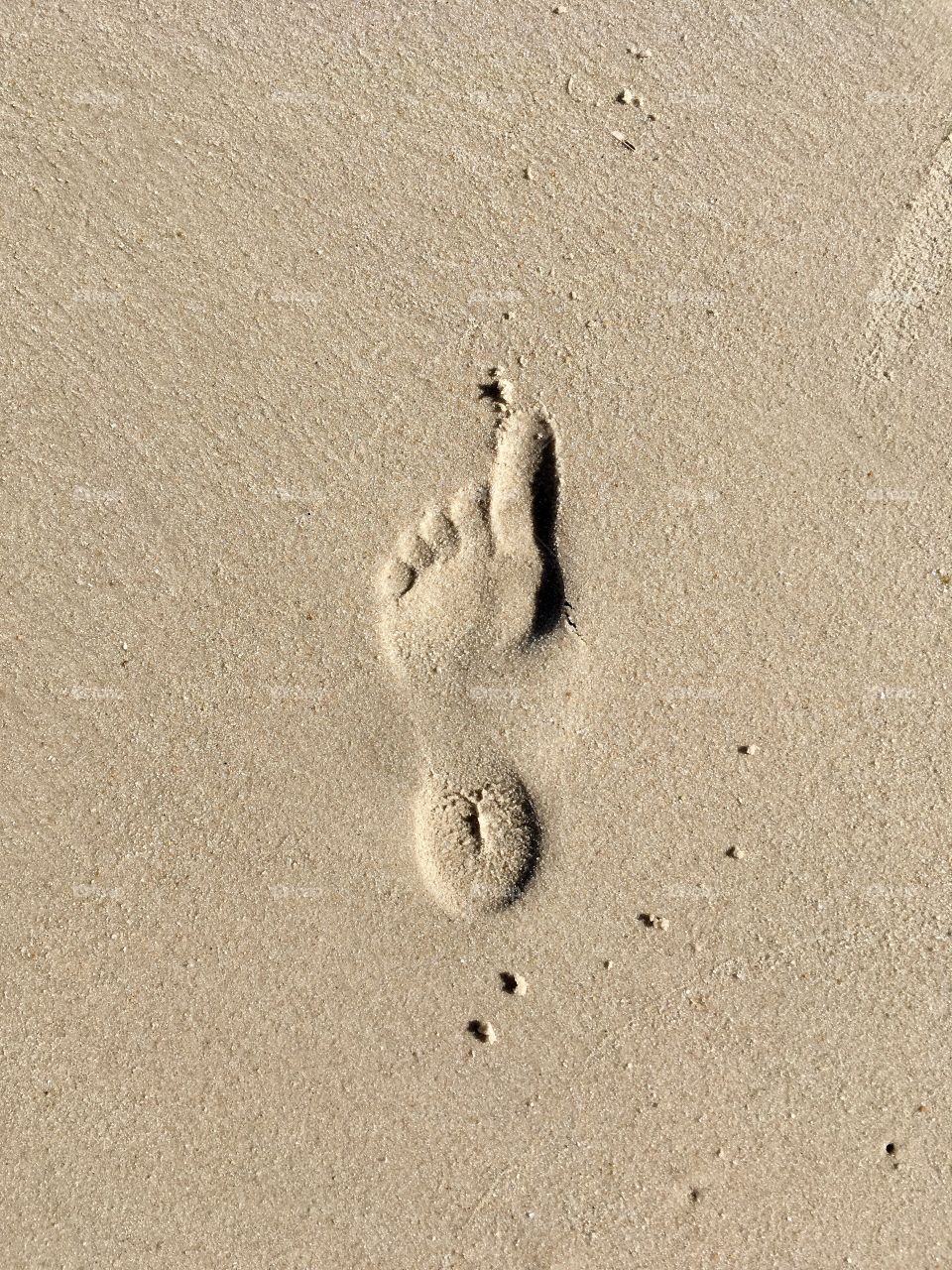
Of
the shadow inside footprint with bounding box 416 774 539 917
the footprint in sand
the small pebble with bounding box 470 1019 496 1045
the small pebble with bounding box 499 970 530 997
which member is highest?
the footprint in sand

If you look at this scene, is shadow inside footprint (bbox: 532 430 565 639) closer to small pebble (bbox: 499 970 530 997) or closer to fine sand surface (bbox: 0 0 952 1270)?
fine sand surface (bbox: 0 0 952 1270)

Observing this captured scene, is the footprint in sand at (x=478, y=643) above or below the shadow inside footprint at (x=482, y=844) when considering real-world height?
above

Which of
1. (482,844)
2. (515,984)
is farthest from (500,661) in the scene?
(515,984)

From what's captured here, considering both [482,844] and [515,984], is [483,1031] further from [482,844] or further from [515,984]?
[482,844]

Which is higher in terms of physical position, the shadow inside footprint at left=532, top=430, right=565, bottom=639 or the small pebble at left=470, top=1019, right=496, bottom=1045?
the shadow inside footprint at left=532, top=430, right=565, bottom=639

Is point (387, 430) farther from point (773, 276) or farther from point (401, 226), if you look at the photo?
point (773, 276)

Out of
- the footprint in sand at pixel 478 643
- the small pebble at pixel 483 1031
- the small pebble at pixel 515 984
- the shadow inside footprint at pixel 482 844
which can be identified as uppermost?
the footprint in sand at pixel 478 643

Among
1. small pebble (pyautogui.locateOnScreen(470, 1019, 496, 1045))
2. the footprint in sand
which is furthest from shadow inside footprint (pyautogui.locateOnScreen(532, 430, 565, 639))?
small pebble (pyautogui.locateOnScreen(470, 1019, 496, 1045))

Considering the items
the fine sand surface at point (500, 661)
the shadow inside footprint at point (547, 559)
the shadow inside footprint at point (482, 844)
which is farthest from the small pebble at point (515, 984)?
the shadow inside footprint at point (547, 559)

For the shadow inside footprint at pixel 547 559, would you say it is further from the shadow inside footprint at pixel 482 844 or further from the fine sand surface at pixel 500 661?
the shadow inside footprint at pixel 482 844

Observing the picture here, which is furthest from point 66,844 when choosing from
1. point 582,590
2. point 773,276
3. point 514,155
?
point 773,276
